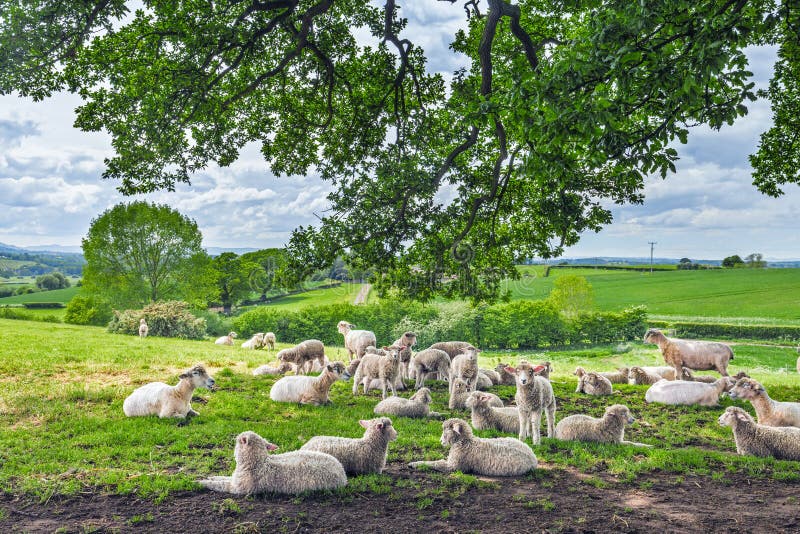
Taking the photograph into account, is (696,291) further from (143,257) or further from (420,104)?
(143,257)

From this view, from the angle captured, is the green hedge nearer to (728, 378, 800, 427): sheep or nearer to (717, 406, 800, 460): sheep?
(728, 378, 800, 427): sheep

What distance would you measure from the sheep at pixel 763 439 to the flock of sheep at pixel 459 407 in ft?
0.04

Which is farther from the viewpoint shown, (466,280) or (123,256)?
(123,256)

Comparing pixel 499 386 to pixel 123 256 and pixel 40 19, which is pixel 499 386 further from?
pixel 123 256

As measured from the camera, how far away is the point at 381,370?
450 inches

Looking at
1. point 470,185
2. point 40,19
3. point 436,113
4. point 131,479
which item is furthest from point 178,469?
point 436,113

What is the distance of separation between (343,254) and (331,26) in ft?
24.6

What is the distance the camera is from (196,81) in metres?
11.4

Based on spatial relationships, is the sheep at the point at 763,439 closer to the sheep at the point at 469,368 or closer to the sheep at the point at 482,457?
the sheep at the point at 482,457

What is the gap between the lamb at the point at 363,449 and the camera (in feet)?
21.3

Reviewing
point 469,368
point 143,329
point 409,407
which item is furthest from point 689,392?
point 143,329

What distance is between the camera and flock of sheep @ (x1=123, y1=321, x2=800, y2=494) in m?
5.88

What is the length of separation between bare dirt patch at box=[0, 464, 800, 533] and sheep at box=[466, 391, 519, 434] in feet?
8.36

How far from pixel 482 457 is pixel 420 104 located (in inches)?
498
